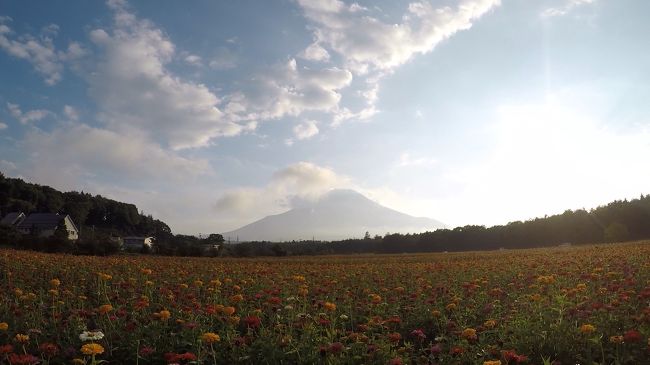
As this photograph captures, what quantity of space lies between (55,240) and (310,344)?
3375 centimetres

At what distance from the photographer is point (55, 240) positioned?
32250 mm

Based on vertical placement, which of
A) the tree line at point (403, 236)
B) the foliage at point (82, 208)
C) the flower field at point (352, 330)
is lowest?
the flower field at point (352, 330)

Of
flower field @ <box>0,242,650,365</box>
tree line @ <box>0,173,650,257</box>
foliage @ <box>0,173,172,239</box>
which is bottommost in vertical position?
flower field @ <box>0,242,650,365</box>

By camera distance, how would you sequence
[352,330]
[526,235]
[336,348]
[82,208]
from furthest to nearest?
[82,208]
[526,235]
[352,330]
[336,348]

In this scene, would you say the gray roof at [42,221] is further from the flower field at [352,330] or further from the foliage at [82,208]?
the flower field at [352,330]

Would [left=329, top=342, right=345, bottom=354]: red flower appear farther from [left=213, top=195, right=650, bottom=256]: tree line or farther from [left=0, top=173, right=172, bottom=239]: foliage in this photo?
[left=0, top=173, right=172, bottom=239]: foliage

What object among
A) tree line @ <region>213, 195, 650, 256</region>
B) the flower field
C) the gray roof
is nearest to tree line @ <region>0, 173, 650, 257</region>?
tree line @ <region>213, 195, 650, 256</region>

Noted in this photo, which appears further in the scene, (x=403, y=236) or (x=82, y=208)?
(x=82, y=208)

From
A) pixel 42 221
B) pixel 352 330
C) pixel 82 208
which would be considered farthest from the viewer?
pixel 82 208

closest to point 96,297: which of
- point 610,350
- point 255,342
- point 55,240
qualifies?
point 255,342

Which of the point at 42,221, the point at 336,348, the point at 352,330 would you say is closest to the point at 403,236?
the point at 42,221

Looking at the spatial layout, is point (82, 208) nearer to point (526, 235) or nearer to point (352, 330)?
point (526, 235)

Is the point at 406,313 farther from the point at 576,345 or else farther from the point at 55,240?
the point at 55,240

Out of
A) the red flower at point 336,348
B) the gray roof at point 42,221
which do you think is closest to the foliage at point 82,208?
the gray roof at point 42,221
